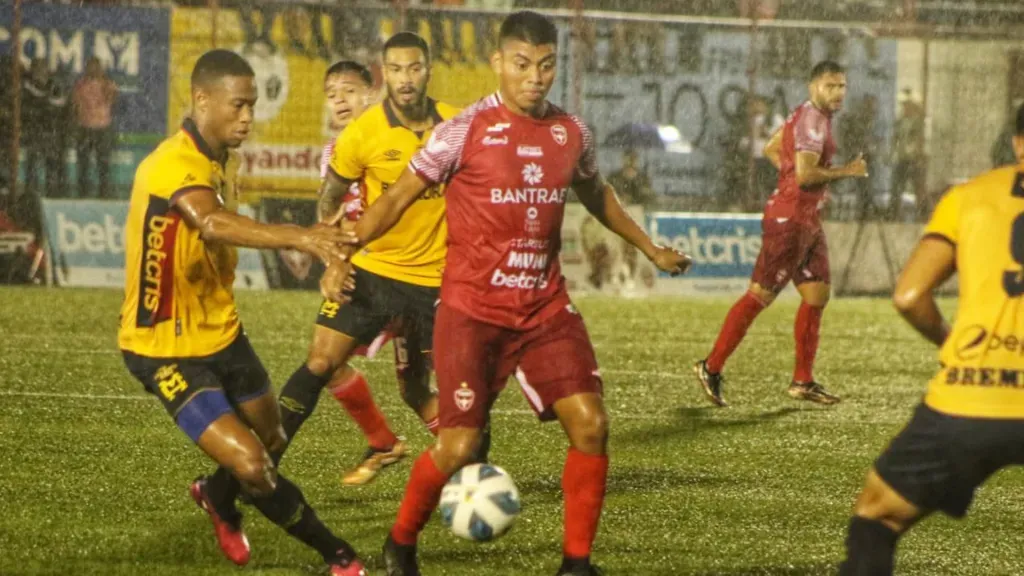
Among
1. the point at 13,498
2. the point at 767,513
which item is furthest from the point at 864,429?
the point at 13,498

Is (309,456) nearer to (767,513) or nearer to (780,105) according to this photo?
(767,513)

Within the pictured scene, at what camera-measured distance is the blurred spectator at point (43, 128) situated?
21.2 metres

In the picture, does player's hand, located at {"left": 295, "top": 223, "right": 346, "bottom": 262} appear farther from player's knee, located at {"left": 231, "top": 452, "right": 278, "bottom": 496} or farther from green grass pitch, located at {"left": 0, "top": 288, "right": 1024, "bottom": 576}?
green grass pitch, located at {"left": 0, "top": 288, "right": 1024, "bottom": 576}

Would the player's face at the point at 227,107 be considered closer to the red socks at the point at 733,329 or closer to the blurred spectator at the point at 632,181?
the red socks at the point at 733,329

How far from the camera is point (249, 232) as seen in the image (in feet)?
19.0

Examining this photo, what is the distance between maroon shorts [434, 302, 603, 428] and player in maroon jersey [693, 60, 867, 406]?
5.83 metres

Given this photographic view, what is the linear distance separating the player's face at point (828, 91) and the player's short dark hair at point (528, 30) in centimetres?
619

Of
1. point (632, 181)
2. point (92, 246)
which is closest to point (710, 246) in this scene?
point (632, 181)

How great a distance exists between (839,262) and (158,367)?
16.9m

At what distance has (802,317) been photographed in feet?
39.8

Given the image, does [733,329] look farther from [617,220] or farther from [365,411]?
[617,220]

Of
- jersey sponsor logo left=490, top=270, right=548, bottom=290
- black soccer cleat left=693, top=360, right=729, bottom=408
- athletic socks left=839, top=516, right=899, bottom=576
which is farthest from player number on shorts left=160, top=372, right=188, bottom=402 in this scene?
black soccer cleat left=693, top=360, right=729, bottom=408

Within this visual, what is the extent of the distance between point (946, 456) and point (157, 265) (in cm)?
283

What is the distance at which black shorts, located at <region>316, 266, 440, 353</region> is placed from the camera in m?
8.14
